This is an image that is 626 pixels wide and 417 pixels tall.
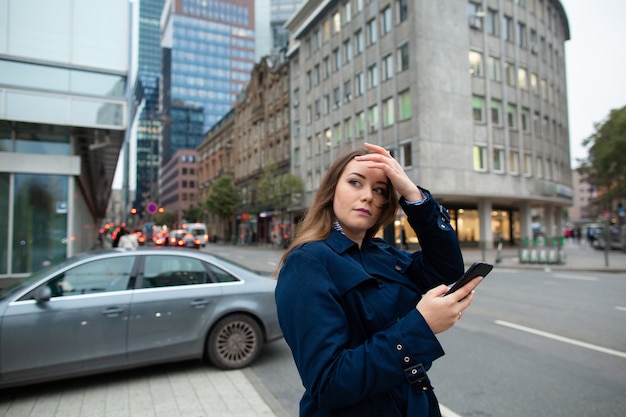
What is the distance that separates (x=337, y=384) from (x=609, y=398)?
4.08m

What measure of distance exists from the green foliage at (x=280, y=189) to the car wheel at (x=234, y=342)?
34223mm

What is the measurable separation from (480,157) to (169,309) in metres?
28.0

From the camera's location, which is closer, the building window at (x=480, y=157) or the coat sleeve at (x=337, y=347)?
the coat sleeve at (x=337, y=347)

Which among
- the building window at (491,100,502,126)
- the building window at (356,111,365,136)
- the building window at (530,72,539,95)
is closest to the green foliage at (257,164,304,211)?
the building window at (356,111,365,136)

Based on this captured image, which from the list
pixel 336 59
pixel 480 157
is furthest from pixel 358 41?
pixel 480 157

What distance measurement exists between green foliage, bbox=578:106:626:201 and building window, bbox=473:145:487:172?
1456cm

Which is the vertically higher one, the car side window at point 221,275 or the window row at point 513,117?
A: the window row at point 513,117

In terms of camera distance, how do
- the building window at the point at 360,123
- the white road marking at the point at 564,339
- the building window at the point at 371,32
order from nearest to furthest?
1. the white road marking at the point at 564,339
2. the building window at the point at 371,32
3. the building window at the point at 360,123

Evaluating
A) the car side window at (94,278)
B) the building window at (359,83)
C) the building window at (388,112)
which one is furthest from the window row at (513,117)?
the car side window at (94,278)

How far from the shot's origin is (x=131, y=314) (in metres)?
4.43

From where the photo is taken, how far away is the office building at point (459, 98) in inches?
1057

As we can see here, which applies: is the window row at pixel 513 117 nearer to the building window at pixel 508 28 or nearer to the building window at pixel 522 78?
the building window at pixel 522 78

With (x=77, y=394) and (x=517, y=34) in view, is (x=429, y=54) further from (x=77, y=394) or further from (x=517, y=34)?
(x=77, y=394)

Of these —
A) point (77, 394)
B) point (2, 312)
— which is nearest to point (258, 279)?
point (77, 394)
